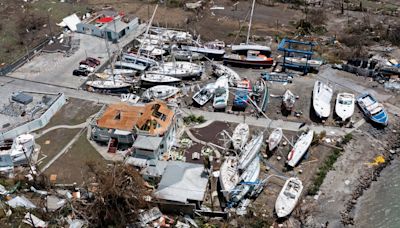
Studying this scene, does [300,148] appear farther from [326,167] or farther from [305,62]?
[305,62]

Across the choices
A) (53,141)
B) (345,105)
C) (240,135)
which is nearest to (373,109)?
(345,105)

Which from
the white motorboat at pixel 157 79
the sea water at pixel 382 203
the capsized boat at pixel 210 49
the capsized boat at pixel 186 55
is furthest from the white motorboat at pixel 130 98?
the sea water at pixel 382 203

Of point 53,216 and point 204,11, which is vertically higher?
point 204,11

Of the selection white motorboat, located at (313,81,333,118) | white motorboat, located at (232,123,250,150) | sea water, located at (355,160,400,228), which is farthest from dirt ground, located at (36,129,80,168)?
sea water, located at (355,160,400,228)

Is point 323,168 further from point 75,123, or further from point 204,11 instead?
point 204,11

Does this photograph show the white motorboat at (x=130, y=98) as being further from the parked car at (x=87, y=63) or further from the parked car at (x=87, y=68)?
the parked car at (x=87, y=63)

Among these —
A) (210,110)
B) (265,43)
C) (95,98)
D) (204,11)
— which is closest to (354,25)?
(265,43)

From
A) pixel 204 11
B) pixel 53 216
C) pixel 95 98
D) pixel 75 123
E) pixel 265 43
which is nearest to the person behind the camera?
pixel 53 216
